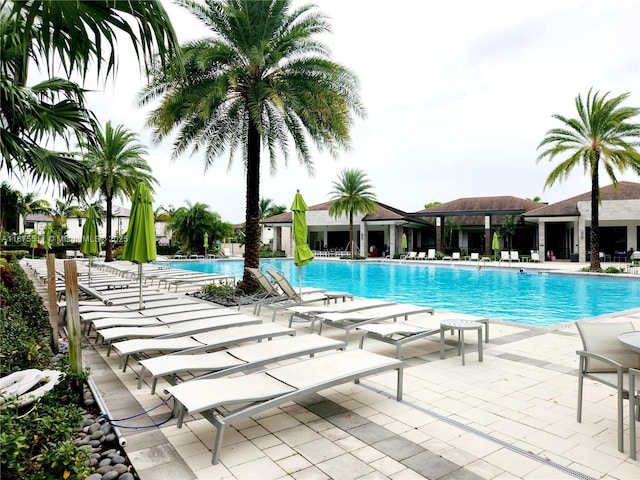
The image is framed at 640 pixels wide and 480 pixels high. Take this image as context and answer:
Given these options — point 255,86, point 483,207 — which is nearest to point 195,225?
point 483,207

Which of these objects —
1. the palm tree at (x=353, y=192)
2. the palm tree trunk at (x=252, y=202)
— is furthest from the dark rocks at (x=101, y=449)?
the palm tree at (x=353, y=192)

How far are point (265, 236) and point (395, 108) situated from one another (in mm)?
39883

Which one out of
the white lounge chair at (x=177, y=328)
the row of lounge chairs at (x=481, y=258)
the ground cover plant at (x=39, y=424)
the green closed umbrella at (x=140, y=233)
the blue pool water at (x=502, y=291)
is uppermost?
the green closed umbrella at (x=140, y=233)

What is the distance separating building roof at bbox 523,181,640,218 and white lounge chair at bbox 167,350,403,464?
99.8ft

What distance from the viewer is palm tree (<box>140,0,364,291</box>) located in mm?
10961

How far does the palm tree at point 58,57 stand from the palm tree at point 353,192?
27939mm

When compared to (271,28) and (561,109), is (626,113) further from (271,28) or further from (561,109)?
(271,28)

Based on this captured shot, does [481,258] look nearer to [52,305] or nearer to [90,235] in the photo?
[90,235]

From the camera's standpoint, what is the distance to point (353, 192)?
33406 millimetres

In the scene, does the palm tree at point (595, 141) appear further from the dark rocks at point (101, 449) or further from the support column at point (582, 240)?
the dark rocks at point (101, 449)

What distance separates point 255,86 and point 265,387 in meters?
9.23

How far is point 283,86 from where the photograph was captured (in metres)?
11.5

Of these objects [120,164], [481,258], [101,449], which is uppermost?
[120,164]

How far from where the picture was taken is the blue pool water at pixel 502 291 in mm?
12508
